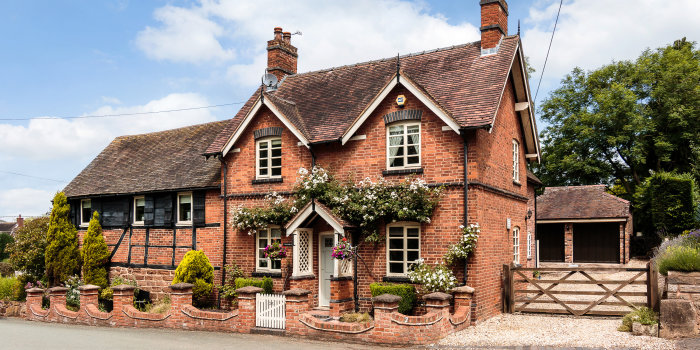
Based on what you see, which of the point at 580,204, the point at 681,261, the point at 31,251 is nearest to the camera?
the point at 681,261

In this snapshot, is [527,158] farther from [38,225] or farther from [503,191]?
[38,225]

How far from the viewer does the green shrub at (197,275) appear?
18922 millimetres

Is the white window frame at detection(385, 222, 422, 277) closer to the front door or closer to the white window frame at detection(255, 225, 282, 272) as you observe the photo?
the front door

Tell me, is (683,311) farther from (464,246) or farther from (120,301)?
(120,301)

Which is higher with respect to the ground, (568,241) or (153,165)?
(153,165)

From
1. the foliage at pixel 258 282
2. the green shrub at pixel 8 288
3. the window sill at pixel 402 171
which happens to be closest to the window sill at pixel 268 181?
the foliage at pixel 258 282

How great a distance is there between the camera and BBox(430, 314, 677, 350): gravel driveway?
12.3 m

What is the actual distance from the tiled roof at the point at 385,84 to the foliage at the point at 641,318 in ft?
18.9

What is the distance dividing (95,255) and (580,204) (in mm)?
24799

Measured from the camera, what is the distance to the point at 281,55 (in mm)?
23328

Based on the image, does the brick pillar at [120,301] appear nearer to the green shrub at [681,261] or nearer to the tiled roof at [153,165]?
the tiled roof at [153,165]

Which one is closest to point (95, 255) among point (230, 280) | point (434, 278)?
point (230, 280)

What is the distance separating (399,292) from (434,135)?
4.46 m

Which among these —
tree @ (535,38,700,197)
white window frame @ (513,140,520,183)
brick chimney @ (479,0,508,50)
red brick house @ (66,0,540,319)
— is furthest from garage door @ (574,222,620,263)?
brick chimney @ (479,0,508,50)
